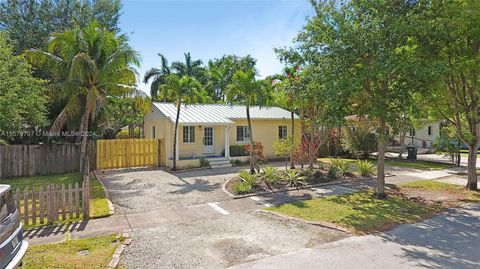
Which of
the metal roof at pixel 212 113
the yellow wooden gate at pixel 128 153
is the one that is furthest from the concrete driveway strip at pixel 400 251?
the yellow wooden gate at pixel 128 153

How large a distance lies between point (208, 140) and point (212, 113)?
6.37ft

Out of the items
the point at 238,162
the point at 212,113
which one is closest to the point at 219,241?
the point at 238,162

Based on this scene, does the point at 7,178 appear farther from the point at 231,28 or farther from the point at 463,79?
the point at 463,79

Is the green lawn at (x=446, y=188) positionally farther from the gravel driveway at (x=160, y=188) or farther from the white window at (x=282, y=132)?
the white window at (x=282, y=132)

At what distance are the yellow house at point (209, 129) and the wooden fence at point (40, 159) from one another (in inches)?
171

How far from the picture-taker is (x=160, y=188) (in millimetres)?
12312

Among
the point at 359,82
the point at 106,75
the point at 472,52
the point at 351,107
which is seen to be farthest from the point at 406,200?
the point at 106,75

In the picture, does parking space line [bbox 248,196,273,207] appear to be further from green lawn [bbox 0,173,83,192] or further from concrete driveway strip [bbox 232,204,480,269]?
green lawn [bbox 0,173,83,192]

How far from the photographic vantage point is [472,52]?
447 inches

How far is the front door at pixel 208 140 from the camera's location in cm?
1991

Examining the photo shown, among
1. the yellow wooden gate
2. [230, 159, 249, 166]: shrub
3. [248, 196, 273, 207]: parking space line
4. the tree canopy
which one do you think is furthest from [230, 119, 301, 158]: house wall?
the tree canopy

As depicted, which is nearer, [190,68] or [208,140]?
[208,140]

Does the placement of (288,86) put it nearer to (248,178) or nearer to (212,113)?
(248,178)

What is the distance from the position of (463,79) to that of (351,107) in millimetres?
4742
